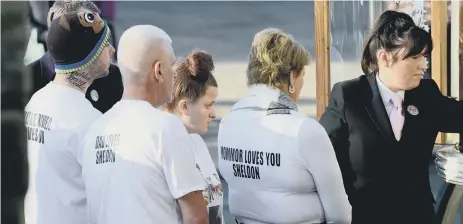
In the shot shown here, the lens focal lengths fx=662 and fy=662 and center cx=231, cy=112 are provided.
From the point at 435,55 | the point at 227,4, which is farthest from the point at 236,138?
the point at 227,4

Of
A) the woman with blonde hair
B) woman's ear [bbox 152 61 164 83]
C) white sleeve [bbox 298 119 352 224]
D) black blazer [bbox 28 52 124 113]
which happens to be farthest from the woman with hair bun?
woman's ear [bbox 152 61 164 83]

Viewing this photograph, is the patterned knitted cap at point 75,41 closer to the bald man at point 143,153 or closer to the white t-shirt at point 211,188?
the bald man at point 143,153

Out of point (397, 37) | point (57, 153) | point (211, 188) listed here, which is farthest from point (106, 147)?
point (397, 37)

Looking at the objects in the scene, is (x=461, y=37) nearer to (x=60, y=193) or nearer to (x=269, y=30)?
(x=269, y=30)

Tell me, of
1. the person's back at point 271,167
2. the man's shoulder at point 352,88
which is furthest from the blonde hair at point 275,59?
the man's shoulder at point 352,88

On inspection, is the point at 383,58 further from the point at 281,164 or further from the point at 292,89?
the point at 281,164

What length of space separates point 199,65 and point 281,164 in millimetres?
477

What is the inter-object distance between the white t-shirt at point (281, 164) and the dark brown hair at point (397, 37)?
0.53 meters

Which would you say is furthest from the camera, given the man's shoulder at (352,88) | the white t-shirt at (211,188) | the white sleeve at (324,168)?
the man's shoulder at (352,88)

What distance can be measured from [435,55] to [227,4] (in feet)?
6.66

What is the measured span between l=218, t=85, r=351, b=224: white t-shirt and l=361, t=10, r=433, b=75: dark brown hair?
1.73ft

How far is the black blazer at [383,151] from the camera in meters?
2.27

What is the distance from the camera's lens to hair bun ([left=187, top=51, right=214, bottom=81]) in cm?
217

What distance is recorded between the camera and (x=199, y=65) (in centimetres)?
218
